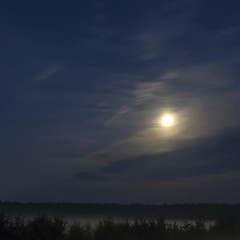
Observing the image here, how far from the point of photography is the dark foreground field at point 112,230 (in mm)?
34153

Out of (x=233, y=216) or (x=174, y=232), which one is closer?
(x=174, y=232)

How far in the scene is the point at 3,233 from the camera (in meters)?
34.2

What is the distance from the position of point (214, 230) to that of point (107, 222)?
657cm

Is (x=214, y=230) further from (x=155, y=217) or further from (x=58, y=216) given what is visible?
(x=58, y=216)

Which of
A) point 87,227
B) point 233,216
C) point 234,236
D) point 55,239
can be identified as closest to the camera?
point 55,239

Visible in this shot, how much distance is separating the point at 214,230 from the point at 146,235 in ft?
14.4

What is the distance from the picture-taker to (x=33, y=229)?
112ft

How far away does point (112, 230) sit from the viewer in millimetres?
36125

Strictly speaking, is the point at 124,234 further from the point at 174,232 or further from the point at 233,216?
the point at 233,216

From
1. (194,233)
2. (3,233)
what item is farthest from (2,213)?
(194,233)

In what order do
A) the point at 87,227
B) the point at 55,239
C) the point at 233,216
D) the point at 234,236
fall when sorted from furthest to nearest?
the point at 233,216
the point at 234,236
the point at 87,227
the point at 55,239

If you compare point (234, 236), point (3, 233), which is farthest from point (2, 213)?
point (234, 236)

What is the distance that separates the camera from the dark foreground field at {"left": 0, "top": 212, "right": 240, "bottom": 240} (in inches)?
1345

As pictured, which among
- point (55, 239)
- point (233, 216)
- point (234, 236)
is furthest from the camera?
point (233, 216)
